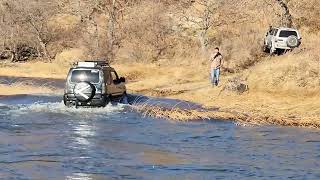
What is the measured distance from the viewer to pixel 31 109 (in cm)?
2392

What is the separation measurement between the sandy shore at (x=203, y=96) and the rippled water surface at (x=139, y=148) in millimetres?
1170

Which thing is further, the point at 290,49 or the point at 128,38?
the point at 128,38

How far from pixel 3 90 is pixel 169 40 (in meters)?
18.1

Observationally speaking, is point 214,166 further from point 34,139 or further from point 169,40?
point 169,40

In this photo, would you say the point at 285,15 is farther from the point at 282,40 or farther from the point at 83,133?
the point at 83,133

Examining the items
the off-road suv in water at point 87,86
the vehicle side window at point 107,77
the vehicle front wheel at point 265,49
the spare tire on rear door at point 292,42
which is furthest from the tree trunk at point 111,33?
the off-road suv in water at point 87,86

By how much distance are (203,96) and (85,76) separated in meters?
7.80

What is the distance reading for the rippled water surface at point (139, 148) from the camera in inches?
521

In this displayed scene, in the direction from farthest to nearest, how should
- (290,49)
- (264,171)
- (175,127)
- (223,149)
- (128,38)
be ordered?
(128,38)
(290,49)
(175,127)
(223,149)
(264,171)

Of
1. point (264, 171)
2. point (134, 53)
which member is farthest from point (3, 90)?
point (264, 171)

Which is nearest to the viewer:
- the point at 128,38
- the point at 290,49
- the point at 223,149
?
the point at 223,149

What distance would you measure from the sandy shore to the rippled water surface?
117 cm

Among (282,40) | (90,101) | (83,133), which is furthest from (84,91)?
(282,40)

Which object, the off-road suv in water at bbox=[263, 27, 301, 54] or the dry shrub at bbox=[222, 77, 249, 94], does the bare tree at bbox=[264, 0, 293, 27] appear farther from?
the dry shrub at bbox=[222, 77, 249, 94]
